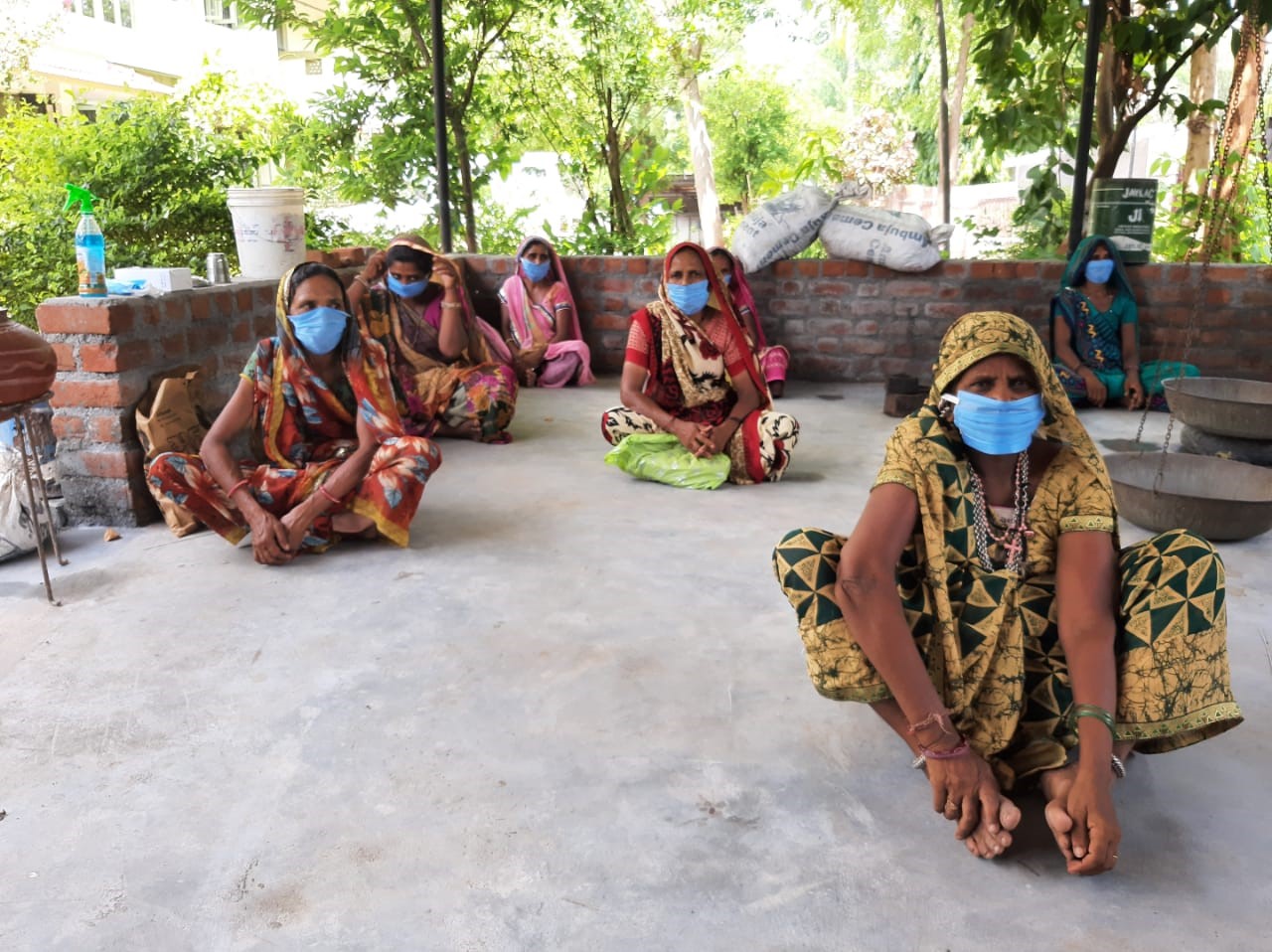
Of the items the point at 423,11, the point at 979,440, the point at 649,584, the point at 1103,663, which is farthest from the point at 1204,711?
the point at 423,11

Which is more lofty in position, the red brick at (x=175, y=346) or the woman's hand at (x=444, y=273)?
the woman's hand at (x=444, y=273)

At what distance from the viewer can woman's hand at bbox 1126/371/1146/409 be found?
616 centimetres

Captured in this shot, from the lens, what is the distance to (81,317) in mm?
3777

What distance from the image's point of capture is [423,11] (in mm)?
8000

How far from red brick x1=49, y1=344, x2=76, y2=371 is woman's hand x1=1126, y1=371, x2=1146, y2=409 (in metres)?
5.53

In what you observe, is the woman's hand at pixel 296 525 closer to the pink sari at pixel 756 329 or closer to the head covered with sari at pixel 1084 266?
the pink sari at pixel 756 329

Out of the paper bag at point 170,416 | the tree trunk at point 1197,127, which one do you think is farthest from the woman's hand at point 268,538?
the tree trunk at point 1197,127

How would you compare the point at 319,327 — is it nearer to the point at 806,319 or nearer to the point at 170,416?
the point at 170,416

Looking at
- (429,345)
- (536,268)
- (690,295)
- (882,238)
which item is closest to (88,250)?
(429,345)

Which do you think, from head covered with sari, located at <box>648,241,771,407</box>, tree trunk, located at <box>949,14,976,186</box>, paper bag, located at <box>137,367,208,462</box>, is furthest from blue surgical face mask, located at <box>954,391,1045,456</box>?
tree trunk, located at <box>949,14,976,186</box>

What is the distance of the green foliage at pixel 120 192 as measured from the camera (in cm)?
667

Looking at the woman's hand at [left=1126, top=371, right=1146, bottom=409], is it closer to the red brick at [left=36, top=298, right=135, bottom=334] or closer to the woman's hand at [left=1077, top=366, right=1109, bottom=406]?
the woman's hand at [left=1077, top=366, right=1109, bottom=406]

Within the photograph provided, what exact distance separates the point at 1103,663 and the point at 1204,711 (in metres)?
0.21

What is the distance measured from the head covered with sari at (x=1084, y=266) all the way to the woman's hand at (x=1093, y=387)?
0.55 metres
